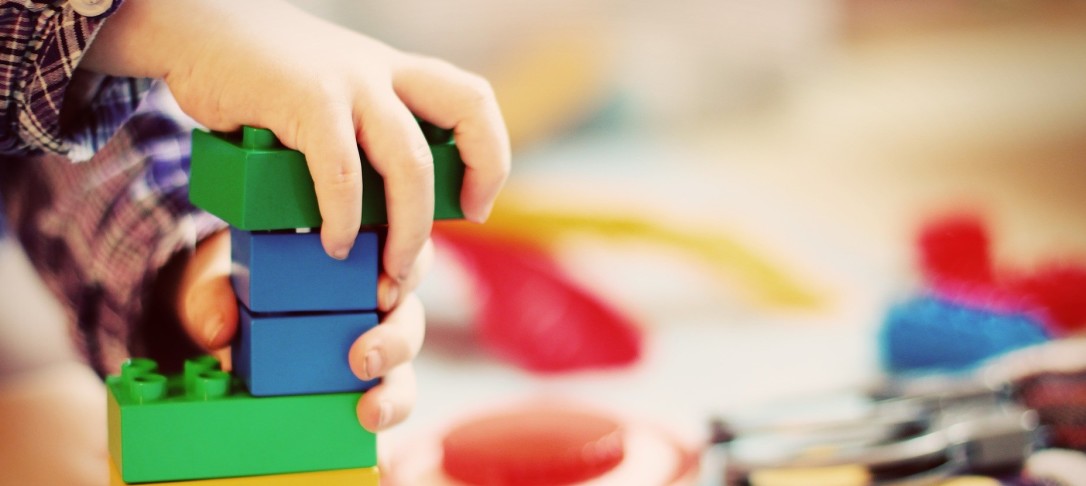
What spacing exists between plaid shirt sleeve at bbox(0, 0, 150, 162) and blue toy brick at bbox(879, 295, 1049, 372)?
23.5 inches

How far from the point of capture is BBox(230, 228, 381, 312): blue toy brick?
46cm

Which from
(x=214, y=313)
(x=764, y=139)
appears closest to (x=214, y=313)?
(x=214, y=313)

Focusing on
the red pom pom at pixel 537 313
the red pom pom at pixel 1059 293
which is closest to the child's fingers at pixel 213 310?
the red pom pom at pixel 537 313

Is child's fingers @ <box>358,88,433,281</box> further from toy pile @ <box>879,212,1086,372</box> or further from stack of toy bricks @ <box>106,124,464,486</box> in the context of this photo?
toy pile @ <box>879,212,1086,372</box>

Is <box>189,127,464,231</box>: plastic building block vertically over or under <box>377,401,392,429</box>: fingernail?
over

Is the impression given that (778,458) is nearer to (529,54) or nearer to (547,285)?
(547,285)

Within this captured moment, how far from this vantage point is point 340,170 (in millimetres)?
433

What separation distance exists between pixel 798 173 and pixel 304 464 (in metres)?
0.99

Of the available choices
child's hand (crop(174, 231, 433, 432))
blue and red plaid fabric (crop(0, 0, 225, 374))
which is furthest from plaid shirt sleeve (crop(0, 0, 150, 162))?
child's hand (crop(174, 231, 433, 432))

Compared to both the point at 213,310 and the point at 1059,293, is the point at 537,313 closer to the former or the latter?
the point at 1059,293

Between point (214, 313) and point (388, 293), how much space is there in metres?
0.08

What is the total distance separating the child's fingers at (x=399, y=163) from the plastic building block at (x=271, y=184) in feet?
0.04

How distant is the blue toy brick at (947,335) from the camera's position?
80 centimetres

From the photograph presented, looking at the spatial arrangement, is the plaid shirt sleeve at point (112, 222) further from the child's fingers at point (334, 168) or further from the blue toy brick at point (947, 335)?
the blue toy brick at point (947, 335)
